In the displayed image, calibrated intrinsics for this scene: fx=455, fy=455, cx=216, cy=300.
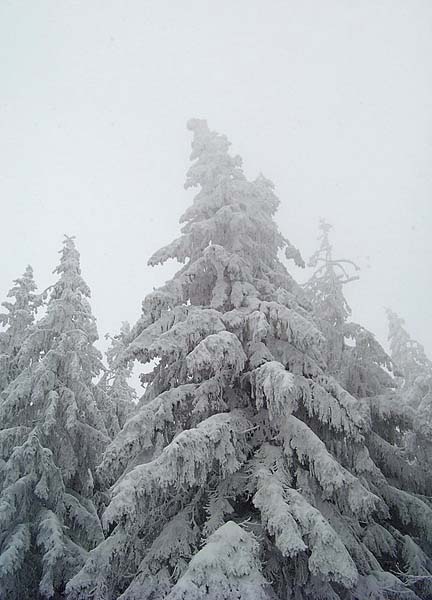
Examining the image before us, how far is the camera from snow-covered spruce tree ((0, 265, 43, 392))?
17297 mm

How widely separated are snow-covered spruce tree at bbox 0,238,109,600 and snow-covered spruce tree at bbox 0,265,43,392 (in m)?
1.21

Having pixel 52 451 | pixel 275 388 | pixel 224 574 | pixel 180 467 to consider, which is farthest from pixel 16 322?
pixel 224 574

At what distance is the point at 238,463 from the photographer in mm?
9211

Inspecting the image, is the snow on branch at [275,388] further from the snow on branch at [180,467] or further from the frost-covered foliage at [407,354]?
the frost-covered foliage at [407,354]

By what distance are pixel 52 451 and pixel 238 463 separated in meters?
8.81

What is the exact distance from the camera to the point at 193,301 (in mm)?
12375

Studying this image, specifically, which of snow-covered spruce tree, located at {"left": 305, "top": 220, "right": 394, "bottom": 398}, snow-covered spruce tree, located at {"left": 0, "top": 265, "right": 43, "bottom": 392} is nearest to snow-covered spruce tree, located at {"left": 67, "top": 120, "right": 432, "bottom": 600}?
snow-covered spruce tree, located at {"left": 305, "top": 220, "right": 394, "bottom": 398}

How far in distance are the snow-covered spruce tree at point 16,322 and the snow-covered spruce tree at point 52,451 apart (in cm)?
121

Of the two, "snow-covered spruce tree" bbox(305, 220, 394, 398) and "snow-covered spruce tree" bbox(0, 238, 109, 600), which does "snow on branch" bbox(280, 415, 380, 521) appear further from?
"snow-covered spruce tree" bbox(0, 238, 109, 600)

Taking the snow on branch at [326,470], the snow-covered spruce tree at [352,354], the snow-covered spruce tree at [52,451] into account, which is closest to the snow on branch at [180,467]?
the snow on branch at [326,470]

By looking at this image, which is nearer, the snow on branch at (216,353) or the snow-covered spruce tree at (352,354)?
the snow on branch at (216,353)

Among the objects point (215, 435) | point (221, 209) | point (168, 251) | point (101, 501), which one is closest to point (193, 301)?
point (168, 251)

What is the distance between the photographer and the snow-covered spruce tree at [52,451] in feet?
42.5

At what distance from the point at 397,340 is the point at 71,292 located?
65.3 feet
